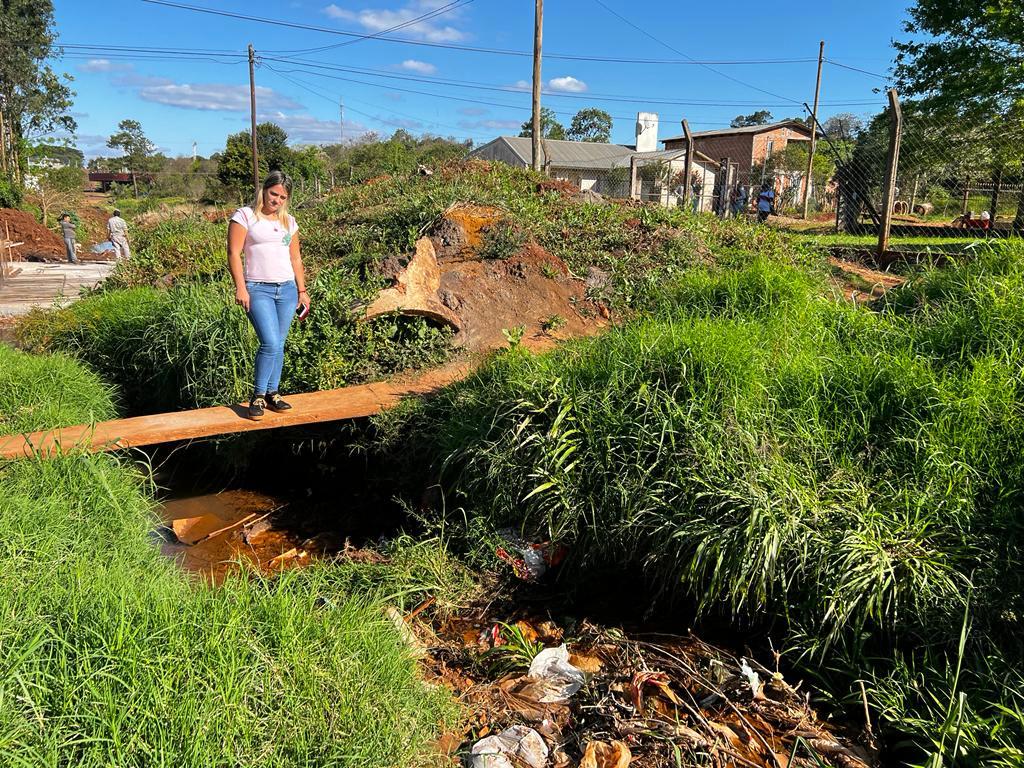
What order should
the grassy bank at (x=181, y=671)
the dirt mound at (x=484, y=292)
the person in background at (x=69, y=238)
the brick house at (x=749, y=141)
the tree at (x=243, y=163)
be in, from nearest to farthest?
the grassy bank at (x=181, y=671) → the dirt mound at (x=484, y=292) → the person in background at (x=69, y=238) → the tree at (x=243, y=163) → the brick house at (x=749, y=141)

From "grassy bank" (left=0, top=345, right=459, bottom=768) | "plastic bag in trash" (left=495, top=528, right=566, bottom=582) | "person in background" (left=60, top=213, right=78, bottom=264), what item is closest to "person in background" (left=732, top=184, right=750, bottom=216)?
"plastic bag in trash" (left=495, top=528, right=566, bottom=582)

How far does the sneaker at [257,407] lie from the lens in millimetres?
4848

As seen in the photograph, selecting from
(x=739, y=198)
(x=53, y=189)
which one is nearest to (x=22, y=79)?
(x=53, y=189)

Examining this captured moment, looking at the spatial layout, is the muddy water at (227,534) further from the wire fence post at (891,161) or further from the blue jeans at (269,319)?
the wire fence post at (891,161)

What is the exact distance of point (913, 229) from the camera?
51.0 feet

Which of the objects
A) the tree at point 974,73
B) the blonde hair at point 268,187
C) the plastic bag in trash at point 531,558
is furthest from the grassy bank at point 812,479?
the tree at point 974,73

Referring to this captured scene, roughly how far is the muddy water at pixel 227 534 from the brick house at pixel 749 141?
30.8m

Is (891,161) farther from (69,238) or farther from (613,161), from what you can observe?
(613,161)

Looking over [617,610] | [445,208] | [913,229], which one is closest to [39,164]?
[445,208]

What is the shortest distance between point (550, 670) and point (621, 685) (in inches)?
13.2

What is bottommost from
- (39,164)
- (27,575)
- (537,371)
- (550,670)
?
(550,670)

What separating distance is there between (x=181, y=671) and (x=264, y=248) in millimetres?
2743

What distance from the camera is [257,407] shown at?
4871mm

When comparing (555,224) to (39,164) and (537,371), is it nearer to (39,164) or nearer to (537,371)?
(537,371)
